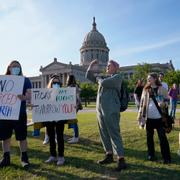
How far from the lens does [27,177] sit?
659 centimetres

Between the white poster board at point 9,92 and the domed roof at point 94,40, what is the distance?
5208 inches

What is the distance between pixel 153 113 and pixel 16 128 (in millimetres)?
2976

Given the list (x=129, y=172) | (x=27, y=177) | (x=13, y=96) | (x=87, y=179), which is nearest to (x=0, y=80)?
(x=13, y=96)

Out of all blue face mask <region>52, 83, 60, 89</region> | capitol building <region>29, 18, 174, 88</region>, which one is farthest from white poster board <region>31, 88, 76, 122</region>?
capitol building <region>29, 18, 174, 88</region>

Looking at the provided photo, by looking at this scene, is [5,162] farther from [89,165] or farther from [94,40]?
[94,40]

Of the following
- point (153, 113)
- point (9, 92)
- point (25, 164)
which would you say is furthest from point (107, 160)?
point (9, 92)

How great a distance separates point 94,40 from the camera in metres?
141

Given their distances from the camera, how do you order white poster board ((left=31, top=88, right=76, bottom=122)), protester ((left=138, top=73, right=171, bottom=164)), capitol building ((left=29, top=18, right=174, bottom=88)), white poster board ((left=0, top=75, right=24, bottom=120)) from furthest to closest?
capitol building ((left=29, top=18, right=174, bottom=88)) < white poster board ((left=31, top=88, right=76, bottom=122)) < protester ((left=138, top=73, right=171, bottom=164)) < white poster board ((left=0, top=75, right=24, bottom=120))

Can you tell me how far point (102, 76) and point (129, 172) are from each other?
207 centimetres

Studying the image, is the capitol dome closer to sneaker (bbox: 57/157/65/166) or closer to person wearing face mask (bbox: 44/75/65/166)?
person wearing face mask (bbox: 44/75/65/166)

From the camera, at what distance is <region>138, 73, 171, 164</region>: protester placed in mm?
7613

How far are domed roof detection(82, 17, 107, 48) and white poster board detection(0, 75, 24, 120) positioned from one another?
132 m

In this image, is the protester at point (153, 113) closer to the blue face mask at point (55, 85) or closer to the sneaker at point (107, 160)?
the sneaker at point (107, 160)

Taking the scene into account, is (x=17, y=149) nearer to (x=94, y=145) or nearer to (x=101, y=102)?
(x=94, y=145)
